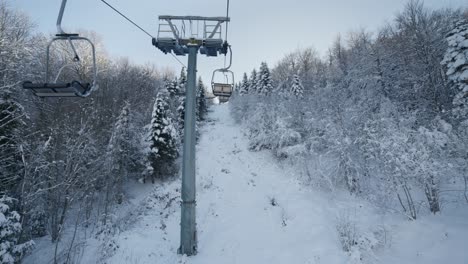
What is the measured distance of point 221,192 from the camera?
15.7 metres

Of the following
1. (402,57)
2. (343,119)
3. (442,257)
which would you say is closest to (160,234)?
(442,257)

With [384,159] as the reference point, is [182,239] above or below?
below

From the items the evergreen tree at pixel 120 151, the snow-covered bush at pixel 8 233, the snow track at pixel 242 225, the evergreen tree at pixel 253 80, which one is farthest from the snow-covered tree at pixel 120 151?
the evergreen tree at pixel 253 80

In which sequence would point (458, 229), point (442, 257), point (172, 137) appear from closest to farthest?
point (442, 257)
point (458, 229)
point (172, 137)

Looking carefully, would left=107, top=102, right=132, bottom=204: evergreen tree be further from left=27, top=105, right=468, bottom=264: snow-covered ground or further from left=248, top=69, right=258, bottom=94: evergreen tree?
left=248, top=69, right=258, bottom=94: evergreen tree

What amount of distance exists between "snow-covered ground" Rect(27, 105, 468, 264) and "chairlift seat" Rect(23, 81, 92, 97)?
19.9ft

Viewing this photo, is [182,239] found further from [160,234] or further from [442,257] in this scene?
[442,257]

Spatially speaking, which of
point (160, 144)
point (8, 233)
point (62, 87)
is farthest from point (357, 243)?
point (160, 144)

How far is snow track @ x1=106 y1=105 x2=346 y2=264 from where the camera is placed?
862 centimetres

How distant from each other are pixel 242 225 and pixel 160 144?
14493 millimetres

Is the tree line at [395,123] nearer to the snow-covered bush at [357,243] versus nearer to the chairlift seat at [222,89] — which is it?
the snow-covered bush at [357,243]

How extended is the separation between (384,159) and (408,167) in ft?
2.83

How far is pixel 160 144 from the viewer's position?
2348cm

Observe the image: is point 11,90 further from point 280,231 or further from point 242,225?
point 280,231
